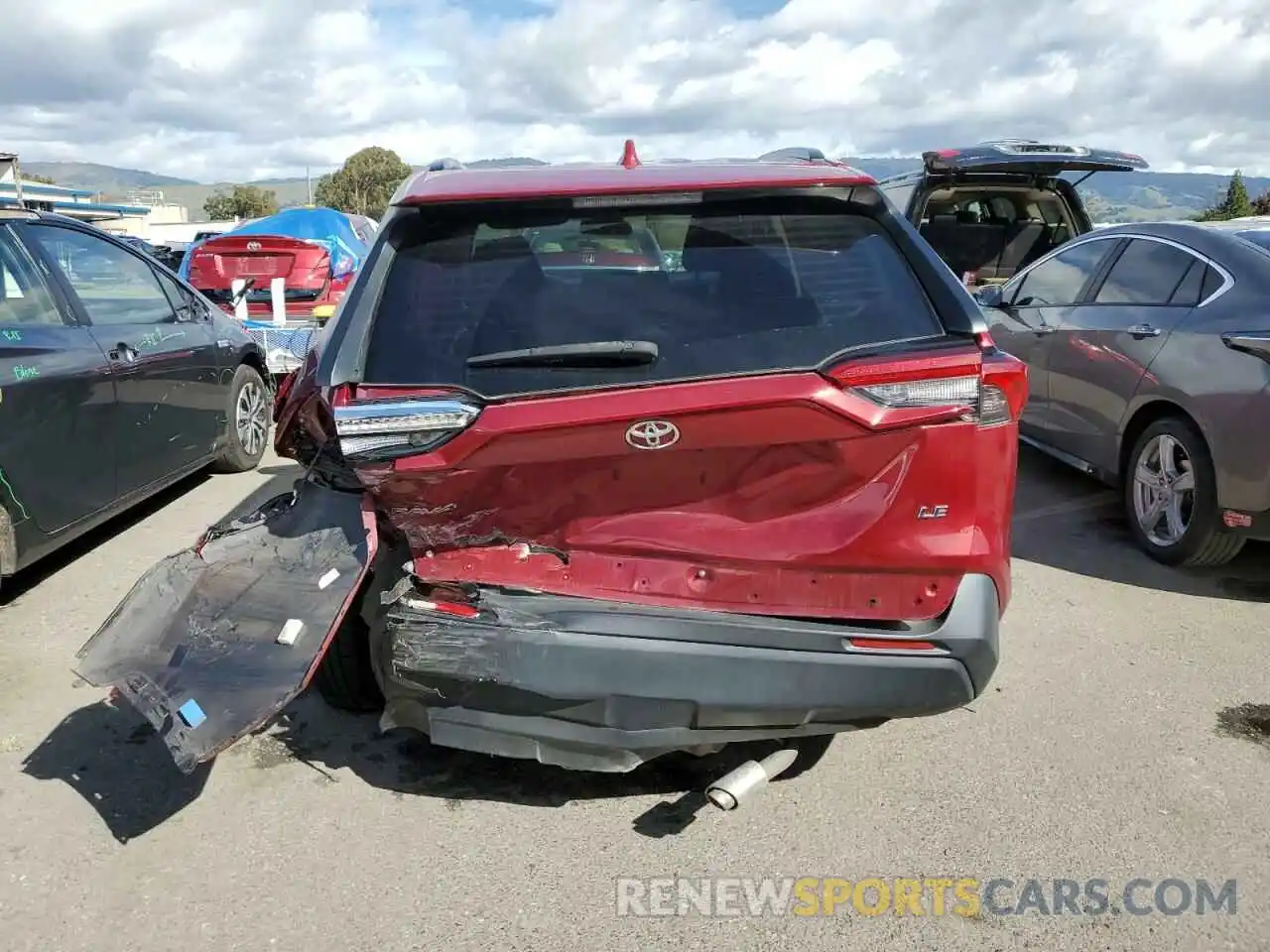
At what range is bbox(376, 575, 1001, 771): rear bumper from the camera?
8.42ft

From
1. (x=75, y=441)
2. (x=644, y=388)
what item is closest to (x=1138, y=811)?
(x=644, y=388)

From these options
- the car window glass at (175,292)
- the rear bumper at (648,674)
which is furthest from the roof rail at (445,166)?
the car window glass at (175,292)

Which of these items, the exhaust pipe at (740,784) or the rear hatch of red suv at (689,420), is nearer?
the rear hatch of red suv at (689,420)

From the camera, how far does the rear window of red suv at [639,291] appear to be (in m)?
2.63

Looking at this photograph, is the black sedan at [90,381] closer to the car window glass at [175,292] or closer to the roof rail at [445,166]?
the car window glass at [175,292]

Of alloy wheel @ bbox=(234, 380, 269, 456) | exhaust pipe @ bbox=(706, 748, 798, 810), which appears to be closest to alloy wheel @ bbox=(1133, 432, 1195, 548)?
exhaust pipe @ bbox=(706, 748, 798, 810)

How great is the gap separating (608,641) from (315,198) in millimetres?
70081

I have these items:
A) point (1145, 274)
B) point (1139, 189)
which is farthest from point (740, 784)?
point (1139, 189)

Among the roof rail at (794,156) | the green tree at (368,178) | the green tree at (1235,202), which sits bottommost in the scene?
the green tree at (1235,202)

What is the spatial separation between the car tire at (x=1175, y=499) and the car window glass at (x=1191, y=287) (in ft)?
1.89

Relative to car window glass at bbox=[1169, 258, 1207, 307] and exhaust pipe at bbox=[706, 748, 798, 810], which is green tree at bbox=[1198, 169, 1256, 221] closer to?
car window glass at bbox=[1169, 258, 1207, 307]

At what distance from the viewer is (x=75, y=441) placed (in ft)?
15.0

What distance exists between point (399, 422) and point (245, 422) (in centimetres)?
466

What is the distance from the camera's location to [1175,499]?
493 cm
